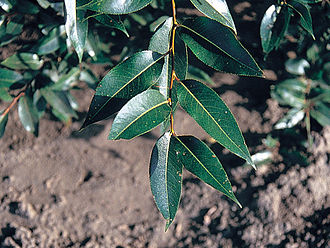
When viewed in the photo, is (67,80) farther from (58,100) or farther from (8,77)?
(8,77)

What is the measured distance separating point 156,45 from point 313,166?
99 centimetres

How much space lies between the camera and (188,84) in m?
0.83

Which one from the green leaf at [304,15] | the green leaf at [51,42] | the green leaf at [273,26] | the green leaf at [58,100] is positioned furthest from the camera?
the green leaf at [58,100]

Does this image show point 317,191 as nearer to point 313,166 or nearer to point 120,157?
point 313,166

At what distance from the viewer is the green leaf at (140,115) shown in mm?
748

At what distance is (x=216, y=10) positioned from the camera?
77cm

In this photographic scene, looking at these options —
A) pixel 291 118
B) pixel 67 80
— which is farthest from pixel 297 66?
pixel 67 80

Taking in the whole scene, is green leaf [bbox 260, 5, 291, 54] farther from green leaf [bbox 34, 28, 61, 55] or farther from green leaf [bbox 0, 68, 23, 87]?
green leaf [bbox 0, 68, 23, 87]

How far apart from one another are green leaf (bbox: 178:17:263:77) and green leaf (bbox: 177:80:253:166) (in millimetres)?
70

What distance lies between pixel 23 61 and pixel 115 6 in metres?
0.69

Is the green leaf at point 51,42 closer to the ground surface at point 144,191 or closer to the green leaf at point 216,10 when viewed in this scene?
the ground surface at point 144,191

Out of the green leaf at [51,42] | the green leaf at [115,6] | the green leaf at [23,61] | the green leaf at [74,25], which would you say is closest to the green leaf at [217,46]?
the green leaf at [115,6]

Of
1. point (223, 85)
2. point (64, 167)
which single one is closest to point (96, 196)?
point (64, 167)

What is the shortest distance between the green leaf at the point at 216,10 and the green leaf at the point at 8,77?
0.87 meters
